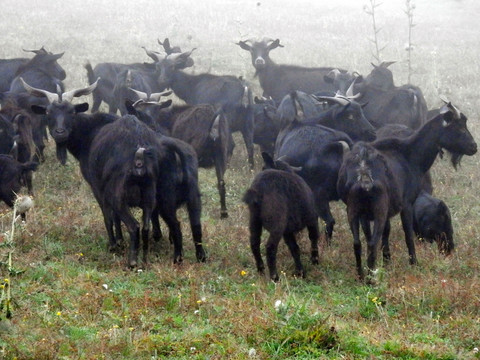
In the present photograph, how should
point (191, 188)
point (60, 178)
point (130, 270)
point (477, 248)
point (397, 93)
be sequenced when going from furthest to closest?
point (397, 93) → point (60, 178) → point (477, 248) → point (191, 188) → point (130, 270)

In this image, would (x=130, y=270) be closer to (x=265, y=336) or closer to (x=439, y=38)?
(x=265, y=336)

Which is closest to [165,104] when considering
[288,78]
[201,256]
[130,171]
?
[201,256]

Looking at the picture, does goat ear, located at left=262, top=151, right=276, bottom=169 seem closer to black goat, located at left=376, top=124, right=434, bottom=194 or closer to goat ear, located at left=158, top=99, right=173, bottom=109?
black goat, located at left=376, top=124, right=434, bottom=194

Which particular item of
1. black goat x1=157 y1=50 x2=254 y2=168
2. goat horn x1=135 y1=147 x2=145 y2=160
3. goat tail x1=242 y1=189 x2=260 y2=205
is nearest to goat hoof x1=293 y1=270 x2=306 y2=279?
goat tail x1=242 y1=189 x2=260 y2=205

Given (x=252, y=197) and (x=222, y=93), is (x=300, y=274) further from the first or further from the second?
(x=222, y=93)

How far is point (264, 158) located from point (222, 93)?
5.87 m

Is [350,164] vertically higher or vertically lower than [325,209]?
higher

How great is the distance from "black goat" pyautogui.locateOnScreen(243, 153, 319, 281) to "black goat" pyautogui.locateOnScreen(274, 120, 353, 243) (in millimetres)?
1454

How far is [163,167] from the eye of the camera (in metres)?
8.96

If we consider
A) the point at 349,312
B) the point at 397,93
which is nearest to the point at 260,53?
the point at 397,93

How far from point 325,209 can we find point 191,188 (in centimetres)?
222

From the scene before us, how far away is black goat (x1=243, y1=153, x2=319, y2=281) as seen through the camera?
840cm

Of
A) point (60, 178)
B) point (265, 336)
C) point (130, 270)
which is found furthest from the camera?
point (60, 178)

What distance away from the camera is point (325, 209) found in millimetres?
10375
